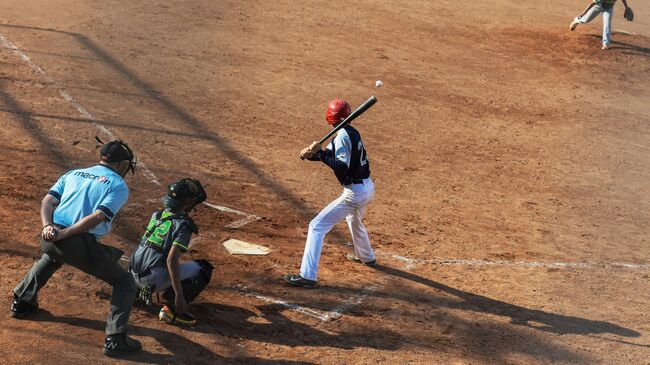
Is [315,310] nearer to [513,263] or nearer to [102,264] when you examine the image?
[102,264]

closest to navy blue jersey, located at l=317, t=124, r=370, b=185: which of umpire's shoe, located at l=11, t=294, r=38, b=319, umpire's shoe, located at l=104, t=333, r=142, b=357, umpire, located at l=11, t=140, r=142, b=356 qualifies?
umpire, located at l=11, t=140, r=142, b=356

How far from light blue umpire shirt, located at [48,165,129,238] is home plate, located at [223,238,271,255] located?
119 inches

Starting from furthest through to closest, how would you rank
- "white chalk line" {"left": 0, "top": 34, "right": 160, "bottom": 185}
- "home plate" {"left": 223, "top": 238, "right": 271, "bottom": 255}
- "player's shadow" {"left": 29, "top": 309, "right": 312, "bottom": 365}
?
1. "white chalk line" {"left": 0, "top": 34, "right": 160, "bottom": 185}
2. "home plate" {"left": 223, "top": 238, "right": 271, "bottom": 255}
3. "player's shadow" {"left": 29, "top": 309, "right": 312, "bottom": 365}

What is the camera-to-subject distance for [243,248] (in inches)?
453

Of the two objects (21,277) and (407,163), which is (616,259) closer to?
(407,163)

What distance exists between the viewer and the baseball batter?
34.6 ft

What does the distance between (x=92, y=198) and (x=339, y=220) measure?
3.41m

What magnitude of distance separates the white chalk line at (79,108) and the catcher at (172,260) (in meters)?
2.78

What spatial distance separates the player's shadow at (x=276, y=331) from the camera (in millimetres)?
9312

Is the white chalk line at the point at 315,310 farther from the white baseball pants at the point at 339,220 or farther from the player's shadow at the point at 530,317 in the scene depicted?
the player's shadow at the point at 530,317

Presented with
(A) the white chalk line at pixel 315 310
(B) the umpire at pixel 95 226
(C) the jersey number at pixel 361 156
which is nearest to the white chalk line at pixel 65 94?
(A) the white chalk line at pixel 315 310

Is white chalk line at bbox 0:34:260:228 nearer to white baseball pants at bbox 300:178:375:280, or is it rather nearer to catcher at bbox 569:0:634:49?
white baseball pants at bbox 300:178:375:280

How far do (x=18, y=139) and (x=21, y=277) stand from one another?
4937 mm

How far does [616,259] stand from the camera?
41.1 ft
